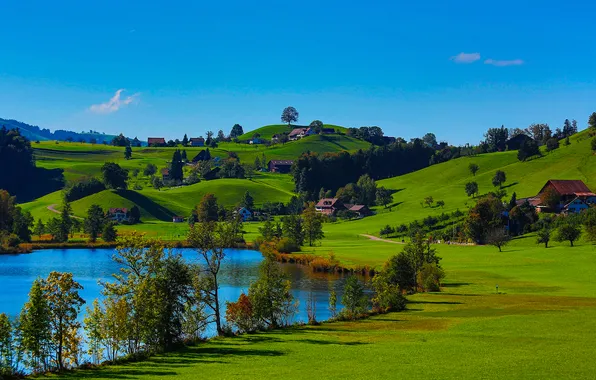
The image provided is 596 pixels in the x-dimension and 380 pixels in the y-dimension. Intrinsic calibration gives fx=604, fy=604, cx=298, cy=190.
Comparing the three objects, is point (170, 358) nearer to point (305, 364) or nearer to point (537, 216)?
point (305, 364)

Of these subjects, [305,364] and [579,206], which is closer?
[305,364]

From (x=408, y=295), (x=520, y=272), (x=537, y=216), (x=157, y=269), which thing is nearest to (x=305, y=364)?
(x=157, y=269)

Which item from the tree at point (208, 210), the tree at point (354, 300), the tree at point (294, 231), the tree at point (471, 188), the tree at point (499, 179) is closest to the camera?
the tree at point (354, 300)

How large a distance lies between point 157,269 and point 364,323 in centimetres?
2098

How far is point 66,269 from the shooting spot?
4355 inches

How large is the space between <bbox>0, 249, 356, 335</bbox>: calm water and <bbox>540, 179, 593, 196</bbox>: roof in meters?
77.6

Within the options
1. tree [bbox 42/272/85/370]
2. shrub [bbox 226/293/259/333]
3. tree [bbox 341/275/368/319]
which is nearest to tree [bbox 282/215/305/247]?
tree [bbox 341/275/368/319]

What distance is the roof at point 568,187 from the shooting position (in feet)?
510

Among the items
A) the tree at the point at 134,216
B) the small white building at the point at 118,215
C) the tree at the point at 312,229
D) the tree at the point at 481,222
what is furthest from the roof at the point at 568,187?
the small white building at the point at 118,215

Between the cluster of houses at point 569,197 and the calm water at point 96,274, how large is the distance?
72766mm

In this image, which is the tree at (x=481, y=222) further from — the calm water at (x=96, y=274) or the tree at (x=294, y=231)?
the tree at (x=294, y=231)

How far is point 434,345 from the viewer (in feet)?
145

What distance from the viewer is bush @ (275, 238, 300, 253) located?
5399 inches

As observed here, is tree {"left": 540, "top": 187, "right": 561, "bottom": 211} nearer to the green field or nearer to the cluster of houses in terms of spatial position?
the cluster of houses
